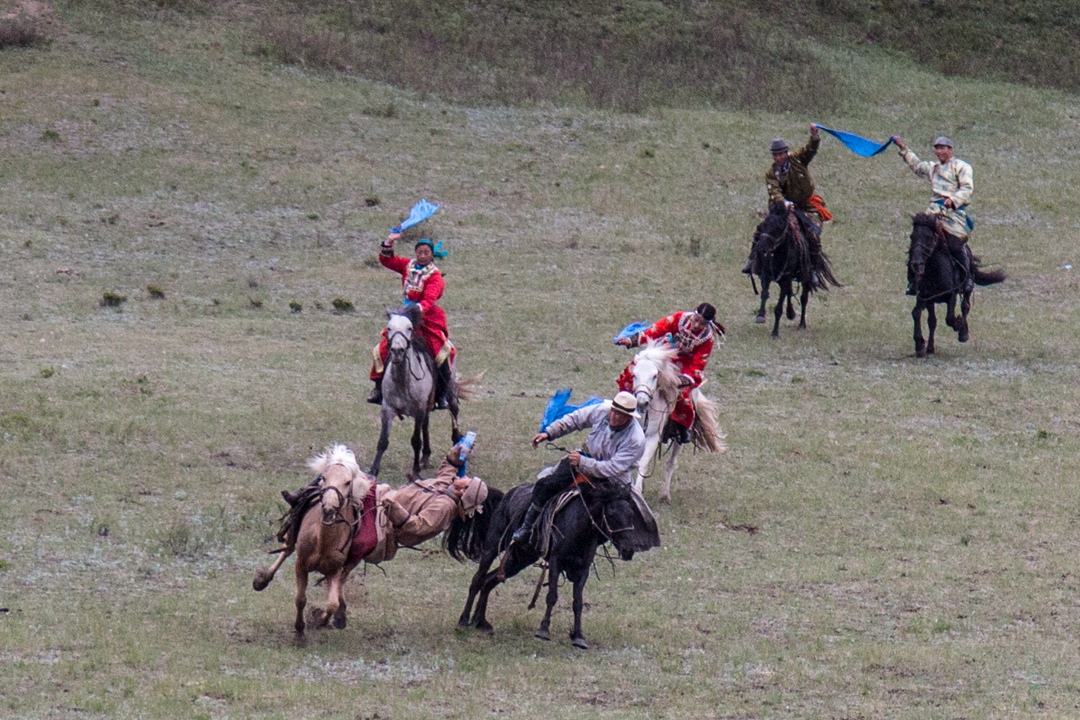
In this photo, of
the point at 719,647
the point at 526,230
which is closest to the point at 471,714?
the point at 719,647

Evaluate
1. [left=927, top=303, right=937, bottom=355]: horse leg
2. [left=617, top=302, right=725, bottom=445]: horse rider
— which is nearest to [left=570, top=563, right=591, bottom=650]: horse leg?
[left=617, top=302, right=725, bottom=445]: horse rider

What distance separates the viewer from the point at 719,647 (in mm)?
9969

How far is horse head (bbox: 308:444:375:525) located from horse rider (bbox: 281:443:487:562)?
22 centimetres

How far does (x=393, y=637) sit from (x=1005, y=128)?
2661 cm

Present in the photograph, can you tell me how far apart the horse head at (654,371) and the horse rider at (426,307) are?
7.03 feet

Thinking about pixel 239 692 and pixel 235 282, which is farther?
pixel 235 282

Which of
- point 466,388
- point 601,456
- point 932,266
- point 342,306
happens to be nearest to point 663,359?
point 601,456

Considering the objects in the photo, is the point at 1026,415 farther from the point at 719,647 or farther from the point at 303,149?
the point at 303,149

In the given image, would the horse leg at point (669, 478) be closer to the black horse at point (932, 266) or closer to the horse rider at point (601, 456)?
the horse rider at point (601, 456)

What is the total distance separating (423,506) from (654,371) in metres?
2.68

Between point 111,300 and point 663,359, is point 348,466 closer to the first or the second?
point 663,359

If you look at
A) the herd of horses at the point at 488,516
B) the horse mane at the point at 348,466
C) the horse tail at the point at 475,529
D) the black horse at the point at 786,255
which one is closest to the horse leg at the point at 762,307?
the black horse at the point at 786,255

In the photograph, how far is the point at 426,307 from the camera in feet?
44.4

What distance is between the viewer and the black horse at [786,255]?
19.6 metres
